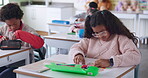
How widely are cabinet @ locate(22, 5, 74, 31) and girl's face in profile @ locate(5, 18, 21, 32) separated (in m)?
4.38

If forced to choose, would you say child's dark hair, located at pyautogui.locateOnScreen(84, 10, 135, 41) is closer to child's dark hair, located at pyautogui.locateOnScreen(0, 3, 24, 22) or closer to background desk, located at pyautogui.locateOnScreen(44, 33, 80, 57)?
child's dark hair, located at pyautogui.locateOnScreen(0, 3, 24, 22)

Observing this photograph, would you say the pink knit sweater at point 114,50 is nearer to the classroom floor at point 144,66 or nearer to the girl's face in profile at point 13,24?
the girl's face in profile at point 13,24

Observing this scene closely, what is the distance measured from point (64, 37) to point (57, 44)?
5.9 inches

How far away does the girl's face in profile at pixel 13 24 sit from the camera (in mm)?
2797

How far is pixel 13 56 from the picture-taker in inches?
99.2

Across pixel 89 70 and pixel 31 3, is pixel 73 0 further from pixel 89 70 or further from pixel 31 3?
pixel 89 70

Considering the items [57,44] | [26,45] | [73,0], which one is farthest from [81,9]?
[26,45]

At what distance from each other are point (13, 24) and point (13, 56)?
454 millimetres

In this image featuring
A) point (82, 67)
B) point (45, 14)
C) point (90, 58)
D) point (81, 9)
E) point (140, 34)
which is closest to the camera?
point (82, 67)

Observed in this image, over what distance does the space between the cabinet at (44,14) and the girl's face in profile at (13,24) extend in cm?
438

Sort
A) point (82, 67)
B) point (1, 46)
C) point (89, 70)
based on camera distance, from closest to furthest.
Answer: point (89, 70)
point (82, 67)
point (1, 46)

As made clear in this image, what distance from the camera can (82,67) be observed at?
1.82 metres

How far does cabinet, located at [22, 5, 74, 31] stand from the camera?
732 cm

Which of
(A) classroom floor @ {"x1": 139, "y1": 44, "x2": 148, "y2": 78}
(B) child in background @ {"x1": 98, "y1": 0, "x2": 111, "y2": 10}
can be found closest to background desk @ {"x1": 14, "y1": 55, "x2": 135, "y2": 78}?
(A) classroom floor @ {"x1": 139, "y1": 44, "x2": 148, "y2": 78}
